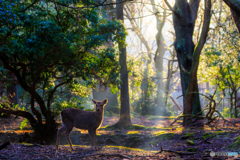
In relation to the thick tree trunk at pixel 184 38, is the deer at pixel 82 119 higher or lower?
lower

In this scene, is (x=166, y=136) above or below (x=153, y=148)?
above

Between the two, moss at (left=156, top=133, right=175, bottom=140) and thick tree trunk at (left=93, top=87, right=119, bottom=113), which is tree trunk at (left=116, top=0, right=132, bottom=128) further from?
thick tree trunk at (left=93, top=87, right=119, bottom=113)

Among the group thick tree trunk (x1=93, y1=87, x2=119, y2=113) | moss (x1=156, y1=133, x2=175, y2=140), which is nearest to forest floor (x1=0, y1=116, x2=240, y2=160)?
moss (x1=156, y1=133, x2=175, y2=140)

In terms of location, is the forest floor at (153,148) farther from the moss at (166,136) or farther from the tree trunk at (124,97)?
the tree trunk at (124,97)

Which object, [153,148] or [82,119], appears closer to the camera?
[82,119]

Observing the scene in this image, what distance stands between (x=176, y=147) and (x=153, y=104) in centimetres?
1866

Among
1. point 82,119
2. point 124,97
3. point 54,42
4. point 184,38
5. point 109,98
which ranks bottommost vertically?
point 82,119

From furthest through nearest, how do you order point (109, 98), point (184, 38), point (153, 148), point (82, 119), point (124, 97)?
point (109, 98) → point (124, 97) → point (184, 38) → point (153, 148) → point (82, 119)

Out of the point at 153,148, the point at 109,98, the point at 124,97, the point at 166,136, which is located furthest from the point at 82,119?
the point at 109,98

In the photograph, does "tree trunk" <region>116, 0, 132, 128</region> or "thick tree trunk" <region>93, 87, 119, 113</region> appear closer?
"tree trunk" <region>116, 0, 132, 128</region>

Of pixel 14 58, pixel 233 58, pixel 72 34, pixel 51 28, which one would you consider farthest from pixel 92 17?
pixel 233 58

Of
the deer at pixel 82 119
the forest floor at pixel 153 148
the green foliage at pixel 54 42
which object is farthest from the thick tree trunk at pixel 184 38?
the deer at pixel 82 119

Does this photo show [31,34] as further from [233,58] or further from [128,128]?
[233,58]

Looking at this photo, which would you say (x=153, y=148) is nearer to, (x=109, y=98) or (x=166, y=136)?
(x=166, y=136)
